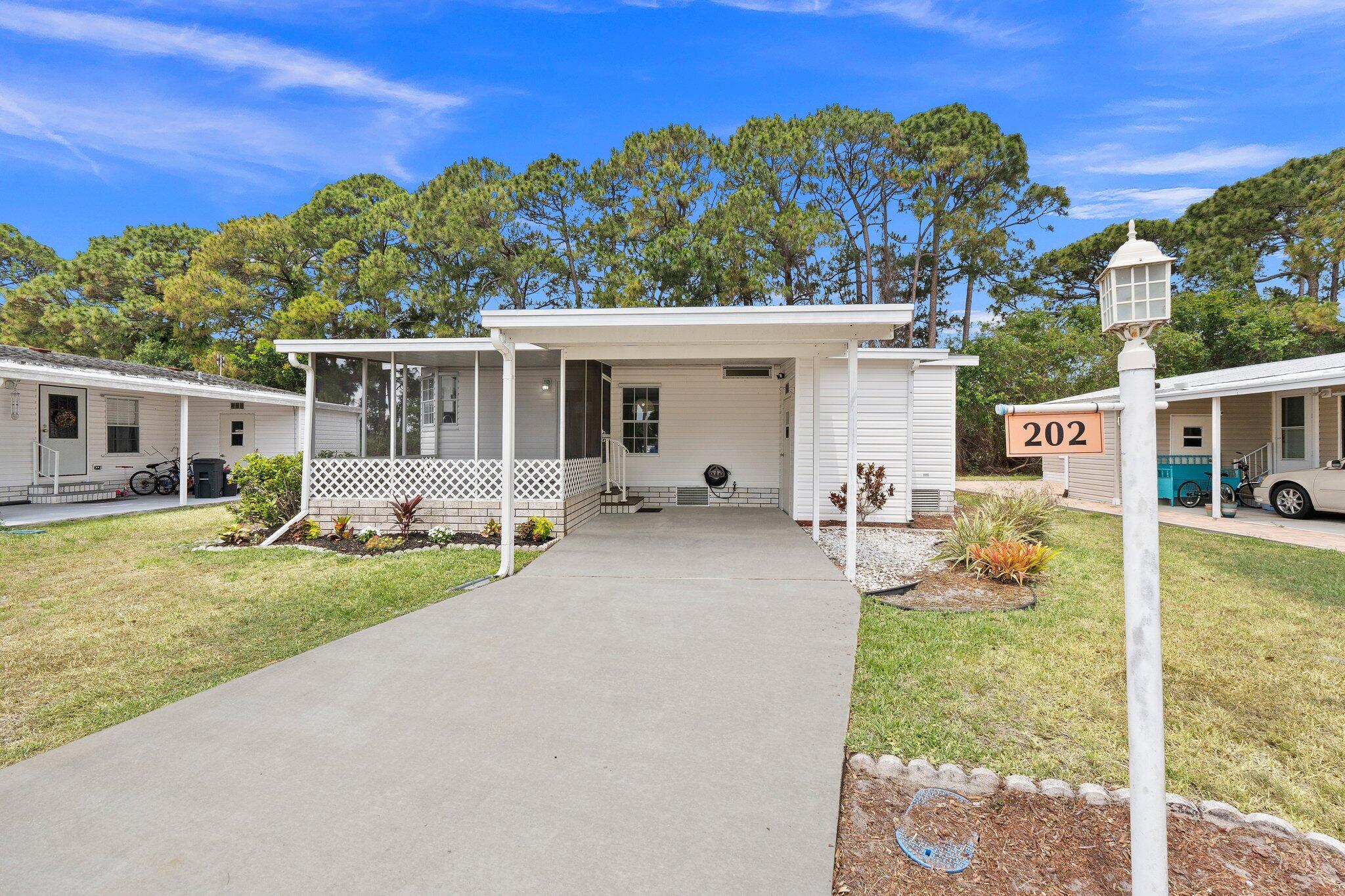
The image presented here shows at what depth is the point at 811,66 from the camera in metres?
15.9

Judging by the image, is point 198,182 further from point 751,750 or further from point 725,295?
point 751,750

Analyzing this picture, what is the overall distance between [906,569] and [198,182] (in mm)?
28059

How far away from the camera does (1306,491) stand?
9.73 meters

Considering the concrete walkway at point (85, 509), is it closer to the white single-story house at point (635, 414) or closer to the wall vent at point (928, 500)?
the white single-story house at point (635, 414)

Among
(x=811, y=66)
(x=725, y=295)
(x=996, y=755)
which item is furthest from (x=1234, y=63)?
(x=996, y=755)

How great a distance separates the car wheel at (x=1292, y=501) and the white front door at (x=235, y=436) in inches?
895

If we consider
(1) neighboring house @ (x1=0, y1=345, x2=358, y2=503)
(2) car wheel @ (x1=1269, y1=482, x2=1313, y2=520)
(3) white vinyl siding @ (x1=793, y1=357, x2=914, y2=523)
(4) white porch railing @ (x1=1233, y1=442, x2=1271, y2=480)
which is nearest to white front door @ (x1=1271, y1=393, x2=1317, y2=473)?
(4) white porch railing @ (x1=1233, y1=442, x2=1271, y2=480)

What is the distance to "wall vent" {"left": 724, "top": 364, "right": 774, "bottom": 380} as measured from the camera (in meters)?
10.8

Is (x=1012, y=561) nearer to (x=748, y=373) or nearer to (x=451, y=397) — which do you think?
(x=748, y=373)

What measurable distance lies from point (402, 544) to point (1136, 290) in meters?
7.96

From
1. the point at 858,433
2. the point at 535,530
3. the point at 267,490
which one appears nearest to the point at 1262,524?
the point at 858,433

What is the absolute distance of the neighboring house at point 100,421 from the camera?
1045cm

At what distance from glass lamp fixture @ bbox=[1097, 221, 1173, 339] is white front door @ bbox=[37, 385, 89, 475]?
1687 cm

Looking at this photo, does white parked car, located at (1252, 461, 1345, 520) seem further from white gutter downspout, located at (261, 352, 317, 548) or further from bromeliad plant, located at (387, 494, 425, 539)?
white gutter downspout, located at (261, 352, 317, 548)
